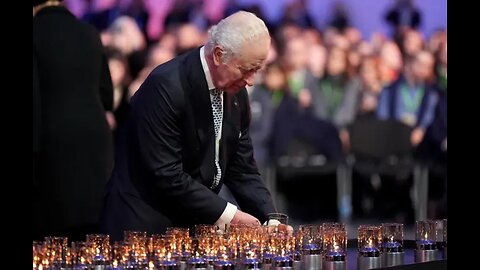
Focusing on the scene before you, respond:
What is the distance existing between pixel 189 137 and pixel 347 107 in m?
5.83

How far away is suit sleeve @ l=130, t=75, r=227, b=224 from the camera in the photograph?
3736 millimetres

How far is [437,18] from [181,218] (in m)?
7.65

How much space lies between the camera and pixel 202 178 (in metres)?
3.97

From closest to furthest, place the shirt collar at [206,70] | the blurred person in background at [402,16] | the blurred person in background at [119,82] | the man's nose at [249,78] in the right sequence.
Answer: the man's nose at [249,78]
the shirt collar at [206,70]
the blurred person in background at [119,82]
the blurred person in background at [402,16]

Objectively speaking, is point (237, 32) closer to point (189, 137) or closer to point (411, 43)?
point (189, 137)

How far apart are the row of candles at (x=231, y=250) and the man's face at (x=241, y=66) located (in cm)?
57

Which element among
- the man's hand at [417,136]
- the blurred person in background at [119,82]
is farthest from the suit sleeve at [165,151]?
the man's hand at [417,136]

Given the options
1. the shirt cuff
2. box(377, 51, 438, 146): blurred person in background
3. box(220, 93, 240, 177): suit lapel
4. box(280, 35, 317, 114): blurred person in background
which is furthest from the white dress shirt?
box(377, 51, 438, 146): blurred person in background

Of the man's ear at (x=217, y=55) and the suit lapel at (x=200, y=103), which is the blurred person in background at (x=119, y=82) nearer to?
the suit lapel at (x=200, y=103)

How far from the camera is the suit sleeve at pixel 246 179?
409cm

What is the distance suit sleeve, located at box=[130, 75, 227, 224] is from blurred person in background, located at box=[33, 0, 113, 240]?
1649 mm

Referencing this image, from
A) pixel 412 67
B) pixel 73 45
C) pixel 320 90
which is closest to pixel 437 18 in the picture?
pixel 412 67

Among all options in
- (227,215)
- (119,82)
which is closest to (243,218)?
(227,215)

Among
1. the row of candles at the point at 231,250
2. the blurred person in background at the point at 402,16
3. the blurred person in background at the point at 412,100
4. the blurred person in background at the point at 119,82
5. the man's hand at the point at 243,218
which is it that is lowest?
the row of candles at the point at 231,250
